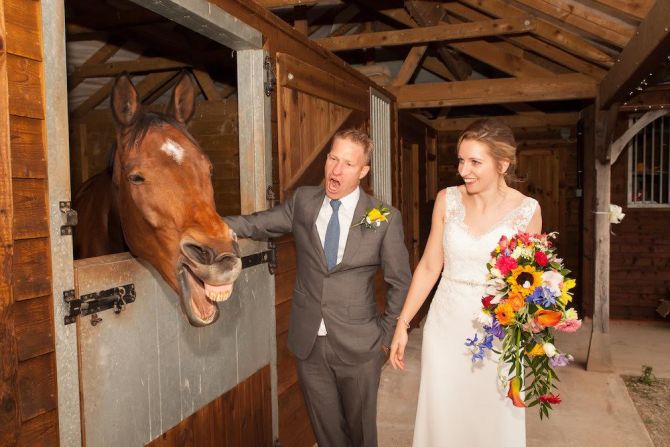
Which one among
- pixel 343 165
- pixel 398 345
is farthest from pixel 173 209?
pixel 398 345

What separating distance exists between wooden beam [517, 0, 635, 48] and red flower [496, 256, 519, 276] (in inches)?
103

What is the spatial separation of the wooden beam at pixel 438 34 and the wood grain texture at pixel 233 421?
11.1ft

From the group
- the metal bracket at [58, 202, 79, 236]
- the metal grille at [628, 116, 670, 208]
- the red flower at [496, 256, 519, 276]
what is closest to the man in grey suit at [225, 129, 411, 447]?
the red flower at [496, 256, 519, 276]

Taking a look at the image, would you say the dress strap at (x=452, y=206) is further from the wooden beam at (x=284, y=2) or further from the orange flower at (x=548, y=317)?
the wooden beam at (x=284, y=2)

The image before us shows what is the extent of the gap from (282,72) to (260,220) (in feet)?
2.81

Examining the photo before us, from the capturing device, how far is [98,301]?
66.9 inches

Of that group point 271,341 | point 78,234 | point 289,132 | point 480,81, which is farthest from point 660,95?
point 78,234

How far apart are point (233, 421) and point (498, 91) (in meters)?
4.18

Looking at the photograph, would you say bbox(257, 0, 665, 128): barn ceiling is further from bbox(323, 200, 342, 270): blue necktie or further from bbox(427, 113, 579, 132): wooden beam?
bbox(323, 200, 342, 270): blue necktie

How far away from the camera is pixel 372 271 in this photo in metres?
2.38

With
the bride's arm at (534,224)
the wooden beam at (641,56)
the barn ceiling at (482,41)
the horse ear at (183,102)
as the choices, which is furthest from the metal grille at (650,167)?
the horse ear at (183,102)

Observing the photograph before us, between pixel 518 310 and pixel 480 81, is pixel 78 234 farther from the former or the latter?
pixel 480 81

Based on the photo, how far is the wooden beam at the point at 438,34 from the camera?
4.57m

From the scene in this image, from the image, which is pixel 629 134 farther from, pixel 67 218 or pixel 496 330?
pixel 67 218
